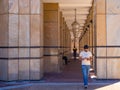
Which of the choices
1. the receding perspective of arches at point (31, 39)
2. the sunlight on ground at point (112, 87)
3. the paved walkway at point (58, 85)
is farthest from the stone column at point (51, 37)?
the sunlight on ground at point (112, 87)

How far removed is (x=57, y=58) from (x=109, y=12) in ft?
20.8

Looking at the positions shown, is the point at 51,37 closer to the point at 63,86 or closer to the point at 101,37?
the point at 101,37

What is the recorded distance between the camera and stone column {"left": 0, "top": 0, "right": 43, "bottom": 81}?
17.3 meters

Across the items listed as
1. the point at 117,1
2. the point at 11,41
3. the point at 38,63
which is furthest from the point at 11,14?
the point at 117,1

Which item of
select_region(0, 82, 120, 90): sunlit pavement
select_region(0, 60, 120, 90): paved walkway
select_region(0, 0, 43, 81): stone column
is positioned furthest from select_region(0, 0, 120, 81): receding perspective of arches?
select_region(0, 82, 120, 90): sunlit pavement

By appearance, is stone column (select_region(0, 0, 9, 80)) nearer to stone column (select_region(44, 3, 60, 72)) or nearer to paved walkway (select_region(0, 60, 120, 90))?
paved walkway (select_region(0, 60, 120, 90))

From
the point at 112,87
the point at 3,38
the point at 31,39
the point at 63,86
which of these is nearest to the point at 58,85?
the point at 63,86

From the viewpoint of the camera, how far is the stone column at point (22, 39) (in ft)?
56.8

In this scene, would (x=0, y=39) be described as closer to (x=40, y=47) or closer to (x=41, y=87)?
(x=40, y=47)

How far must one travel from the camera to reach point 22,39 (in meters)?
17.5

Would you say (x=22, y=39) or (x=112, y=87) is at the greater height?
(x=22, y=39)

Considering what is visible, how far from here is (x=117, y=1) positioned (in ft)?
59.2

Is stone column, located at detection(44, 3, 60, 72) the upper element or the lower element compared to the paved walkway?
upper

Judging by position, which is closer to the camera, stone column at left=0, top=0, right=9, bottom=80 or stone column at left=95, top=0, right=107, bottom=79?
stone column at left=0, top=0, right=9, bottom=80
